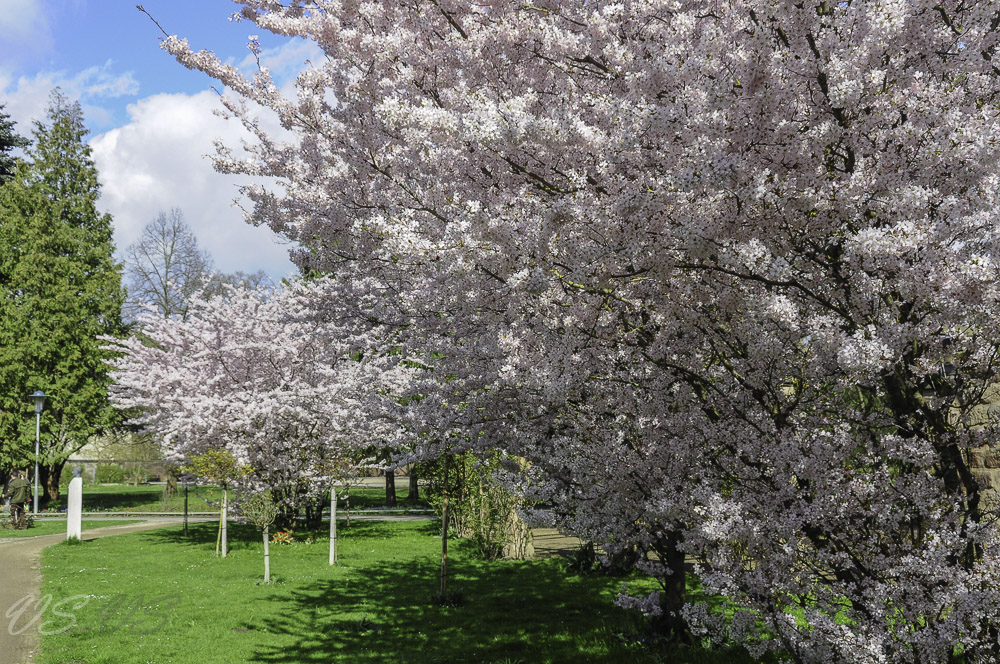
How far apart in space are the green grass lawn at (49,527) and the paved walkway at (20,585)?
86cm

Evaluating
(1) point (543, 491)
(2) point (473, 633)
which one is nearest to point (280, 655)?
(2) point (473, 633)

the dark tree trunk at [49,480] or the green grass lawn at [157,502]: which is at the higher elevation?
the dark tree trunk at [49,480]

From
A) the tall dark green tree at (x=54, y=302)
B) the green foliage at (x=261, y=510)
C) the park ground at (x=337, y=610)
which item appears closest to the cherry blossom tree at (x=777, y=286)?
the park ground at (x=337, y=610)

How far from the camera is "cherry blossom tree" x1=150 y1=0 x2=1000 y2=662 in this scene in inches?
130

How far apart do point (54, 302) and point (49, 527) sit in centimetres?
1044

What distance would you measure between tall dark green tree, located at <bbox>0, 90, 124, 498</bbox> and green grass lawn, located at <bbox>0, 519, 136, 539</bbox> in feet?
15.7

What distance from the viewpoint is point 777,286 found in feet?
12.5

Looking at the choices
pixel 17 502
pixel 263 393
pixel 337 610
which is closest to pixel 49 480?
pixel 17 502

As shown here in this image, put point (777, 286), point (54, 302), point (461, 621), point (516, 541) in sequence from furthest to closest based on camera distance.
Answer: point (54, 302) → point (516, 541) → point (461, 621) → point (777, 286)

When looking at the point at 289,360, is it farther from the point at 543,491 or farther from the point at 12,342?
the point at 12,342

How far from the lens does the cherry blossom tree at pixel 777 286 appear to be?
130 inches

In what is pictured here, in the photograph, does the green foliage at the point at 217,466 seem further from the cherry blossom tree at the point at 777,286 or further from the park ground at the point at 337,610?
the cherry blossom tree at the point at 777,286

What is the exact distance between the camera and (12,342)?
27.3m

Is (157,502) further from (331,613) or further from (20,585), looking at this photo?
(331,613)
